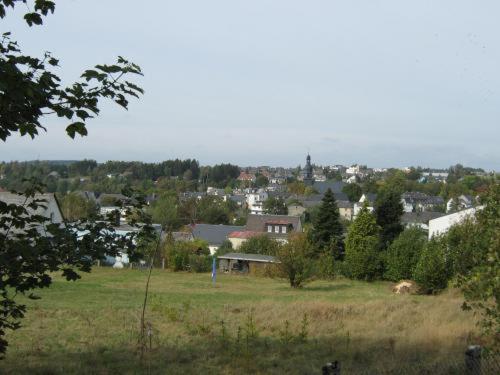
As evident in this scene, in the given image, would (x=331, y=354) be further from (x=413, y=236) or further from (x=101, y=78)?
(x=413, y=236)

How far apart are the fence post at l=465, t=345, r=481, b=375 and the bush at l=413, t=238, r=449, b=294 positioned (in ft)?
74.5

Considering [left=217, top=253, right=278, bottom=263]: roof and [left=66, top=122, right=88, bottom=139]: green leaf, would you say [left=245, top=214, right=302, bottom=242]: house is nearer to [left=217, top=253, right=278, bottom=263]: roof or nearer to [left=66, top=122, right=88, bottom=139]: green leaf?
[left=217, top=253, right=278, bottom=263]: roof

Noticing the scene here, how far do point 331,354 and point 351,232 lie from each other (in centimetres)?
3255

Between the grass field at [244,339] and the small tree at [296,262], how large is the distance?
11.4m

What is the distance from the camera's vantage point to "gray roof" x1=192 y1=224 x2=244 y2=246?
2469 inches

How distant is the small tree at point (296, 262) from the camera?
30.5 m

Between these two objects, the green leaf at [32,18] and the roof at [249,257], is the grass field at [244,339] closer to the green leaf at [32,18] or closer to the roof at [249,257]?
the green leaf at [32,18]

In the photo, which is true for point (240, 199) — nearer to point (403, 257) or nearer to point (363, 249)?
point (363, 249)

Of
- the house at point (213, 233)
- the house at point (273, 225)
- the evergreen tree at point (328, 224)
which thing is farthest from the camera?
the house at point (273, 225)

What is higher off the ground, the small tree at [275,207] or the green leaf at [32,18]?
the green leaf at [32,18]

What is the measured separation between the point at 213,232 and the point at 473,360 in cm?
5809

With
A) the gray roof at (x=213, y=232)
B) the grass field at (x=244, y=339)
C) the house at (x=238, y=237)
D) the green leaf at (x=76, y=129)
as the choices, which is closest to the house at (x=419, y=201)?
the gray roof at (x=213, y=232)

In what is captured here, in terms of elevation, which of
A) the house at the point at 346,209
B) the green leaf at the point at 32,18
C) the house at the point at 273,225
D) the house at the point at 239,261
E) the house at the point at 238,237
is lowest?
the house at the point at 239,261

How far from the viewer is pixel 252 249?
50.5 m
